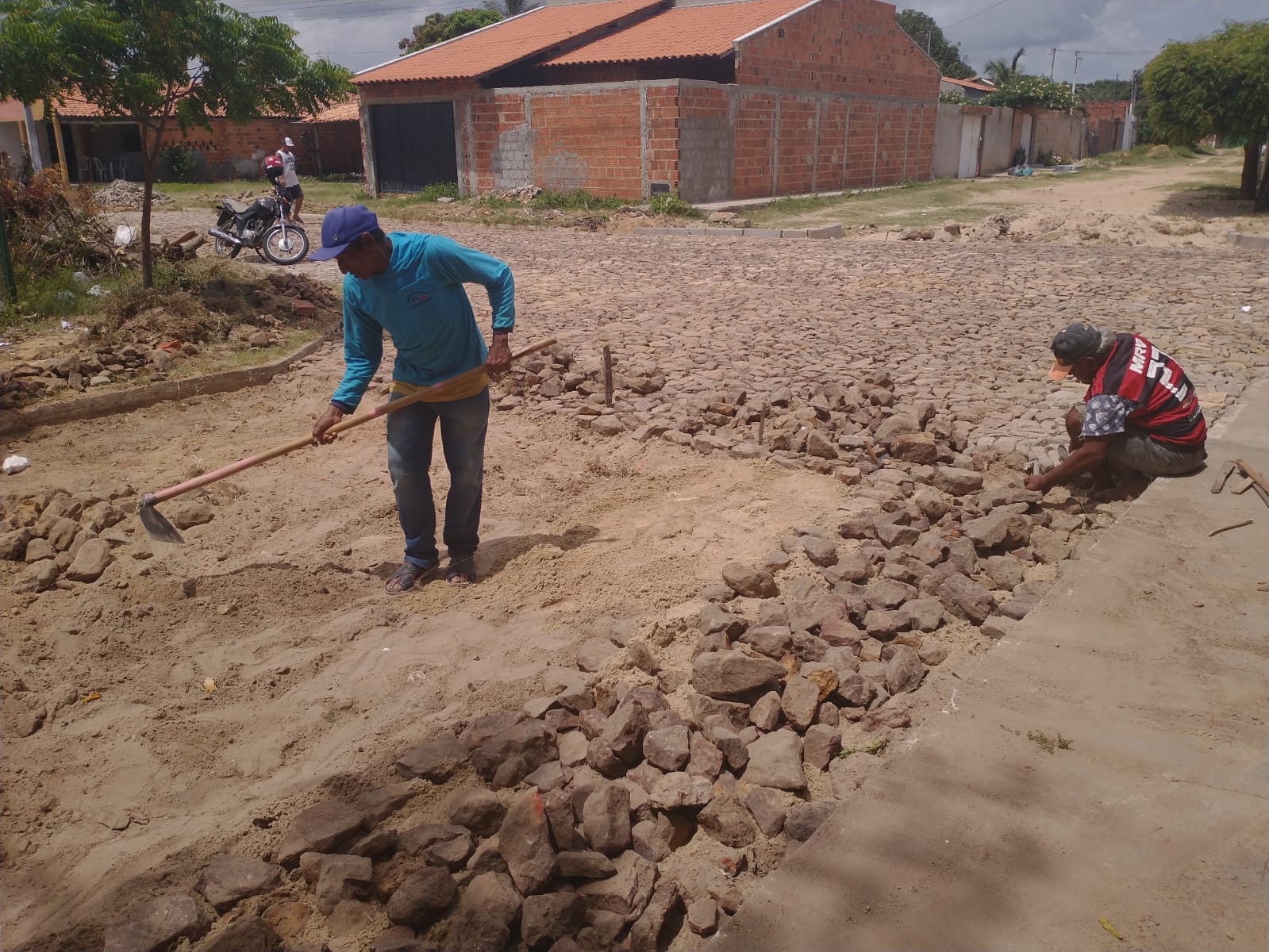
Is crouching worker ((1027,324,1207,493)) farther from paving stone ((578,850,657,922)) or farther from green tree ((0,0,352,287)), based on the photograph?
green tree ((0,0,352,287))

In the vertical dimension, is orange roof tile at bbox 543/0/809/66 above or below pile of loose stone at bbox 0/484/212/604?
Answer: above

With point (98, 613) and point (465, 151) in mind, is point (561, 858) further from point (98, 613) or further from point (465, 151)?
point (465, 151)

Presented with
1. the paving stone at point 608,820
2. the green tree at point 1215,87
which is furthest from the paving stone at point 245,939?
the green tree at point 1215,87

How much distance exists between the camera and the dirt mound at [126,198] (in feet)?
68.7

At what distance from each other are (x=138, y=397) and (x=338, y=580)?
384 cm

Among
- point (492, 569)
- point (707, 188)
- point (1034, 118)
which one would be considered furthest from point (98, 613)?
point (1034, 118)

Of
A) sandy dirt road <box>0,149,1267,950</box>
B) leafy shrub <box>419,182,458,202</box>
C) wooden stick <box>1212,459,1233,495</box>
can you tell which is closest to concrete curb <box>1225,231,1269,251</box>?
sandy dirt road <box>0,149,1267,950</box>

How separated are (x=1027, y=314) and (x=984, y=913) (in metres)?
8.04

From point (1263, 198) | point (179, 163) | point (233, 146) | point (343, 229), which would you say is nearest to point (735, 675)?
point (343, 229)

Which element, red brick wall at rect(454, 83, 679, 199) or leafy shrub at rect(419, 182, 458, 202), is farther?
leafy shrub at rect(419, 182, 458, 202)

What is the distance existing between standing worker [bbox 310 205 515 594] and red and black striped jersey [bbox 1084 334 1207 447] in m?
3.06

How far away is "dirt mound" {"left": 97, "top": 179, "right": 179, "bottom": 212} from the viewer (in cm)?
2094

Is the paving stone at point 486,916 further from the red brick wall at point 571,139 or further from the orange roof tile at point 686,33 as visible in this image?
the orange roof tile at point 686,33

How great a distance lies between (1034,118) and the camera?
40.4m
